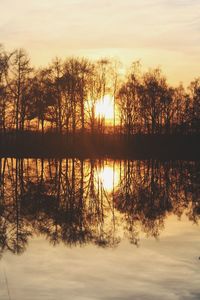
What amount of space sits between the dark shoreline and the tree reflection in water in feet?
102

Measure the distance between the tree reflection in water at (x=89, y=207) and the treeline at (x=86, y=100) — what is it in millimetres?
35159

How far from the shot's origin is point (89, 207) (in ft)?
69.4

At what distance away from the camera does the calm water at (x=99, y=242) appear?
9.74 metres

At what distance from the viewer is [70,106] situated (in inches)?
2891

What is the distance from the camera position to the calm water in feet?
32.0

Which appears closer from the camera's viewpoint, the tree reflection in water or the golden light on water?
the tree reflection in water

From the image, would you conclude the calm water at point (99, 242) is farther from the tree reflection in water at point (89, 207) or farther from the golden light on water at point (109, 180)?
the golden light on water at point (109, 180)

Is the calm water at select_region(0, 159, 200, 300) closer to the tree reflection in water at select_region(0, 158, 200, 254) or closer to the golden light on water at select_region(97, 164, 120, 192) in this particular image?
the tree reflection in water at select_region(0, 158, 200, 254)

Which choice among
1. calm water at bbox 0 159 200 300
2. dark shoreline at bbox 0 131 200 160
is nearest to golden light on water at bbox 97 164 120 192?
calm water at bbox 0 159 200 300

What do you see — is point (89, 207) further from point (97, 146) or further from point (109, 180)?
point (97, 146)

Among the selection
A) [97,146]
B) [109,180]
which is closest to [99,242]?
[109,180]

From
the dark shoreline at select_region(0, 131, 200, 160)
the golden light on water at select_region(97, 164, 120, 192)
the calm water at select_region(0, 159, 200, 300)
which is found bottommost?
the calm water at select_region(0, 159, 200, 300)

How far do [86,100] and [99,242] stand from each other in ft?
198

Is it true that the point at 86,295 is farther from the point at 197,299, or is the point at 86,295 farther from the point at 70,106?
the point at 70,106
